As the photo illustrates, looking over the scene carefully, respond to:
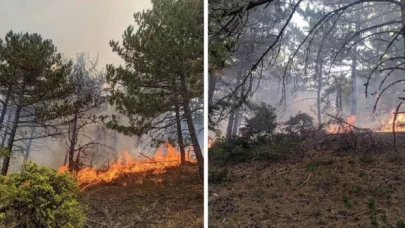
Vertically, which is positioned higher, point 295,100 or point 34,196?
point 295,100

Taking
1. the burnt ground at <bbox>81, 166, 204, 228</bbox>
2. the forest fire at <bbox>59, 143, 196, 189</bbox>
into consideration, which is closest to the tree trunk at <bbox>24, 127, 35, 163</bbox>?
the forest fire at <bbox>59, 143, 196, 189</bbox>

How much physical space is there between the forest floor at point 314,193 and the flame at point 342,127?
0.12 m

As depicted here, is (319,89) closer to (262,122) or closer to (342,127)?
(342,127)

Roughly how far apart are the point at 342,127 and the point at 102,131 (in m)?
1.27

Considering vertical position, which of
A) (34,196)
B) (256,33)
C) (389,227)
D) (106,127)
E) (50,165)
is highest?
(256,33)

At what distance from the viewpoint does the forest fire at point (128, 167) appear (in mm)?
2297

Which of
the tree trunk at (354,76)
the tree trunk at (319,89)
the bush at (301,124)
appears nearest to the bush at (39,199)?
the bush at (301,124)

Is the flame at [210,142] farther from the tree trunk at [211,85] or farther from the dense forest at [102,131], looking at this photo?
the tree trunk at [211,85]

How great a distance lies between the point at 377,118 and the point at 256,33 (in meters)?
0.88

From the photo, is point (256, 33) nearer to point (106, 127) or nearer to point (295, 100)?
point (295, 100)

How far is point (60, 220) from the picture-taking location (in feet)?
7.21

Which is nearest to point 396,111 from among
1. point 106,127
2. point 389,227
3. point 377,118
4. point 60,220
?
point 377,118

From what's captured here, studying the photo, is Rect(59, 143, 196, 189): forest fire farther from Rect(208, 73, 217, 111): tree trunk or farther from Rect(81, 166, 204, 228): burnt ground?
Rect(208, 73, 217, 111): tree trunk

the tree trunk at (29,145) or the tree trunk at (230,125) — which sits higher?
the tree trunk at (230,125)
